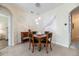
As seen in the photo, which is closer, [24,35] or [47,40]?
[24,35]

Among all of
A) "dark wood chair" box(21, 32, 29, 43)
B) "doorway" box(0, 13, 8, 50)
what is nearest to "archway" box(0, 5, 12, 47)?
"doorway" box(0, 13, 8, 50)

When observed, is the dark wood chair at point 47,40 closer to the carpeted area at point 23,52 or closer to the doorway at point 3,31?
the carpeted area at point 23,52

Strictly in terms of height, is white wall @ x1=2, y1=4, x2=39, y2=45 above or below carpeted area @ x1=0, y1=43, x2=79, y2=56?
above

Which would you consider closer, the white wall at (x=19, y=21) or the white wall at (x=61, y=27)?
the white wall at (x=19, y=21)

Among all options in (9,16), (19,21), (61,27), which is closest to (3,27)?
(9,16)

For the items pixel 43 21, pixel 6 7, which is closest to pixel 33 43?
pixel 43 21

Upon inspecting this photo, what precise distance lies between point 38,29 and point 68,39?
4.55ft

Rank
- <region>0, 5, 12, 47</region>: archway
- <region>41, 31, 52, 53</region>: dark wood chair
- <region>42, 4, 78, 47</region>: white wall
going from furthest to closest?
<region>42, 4, 78, 47</region>: white wall
<region>41, 31, 52, 53</region>: dark wood chair
<region>0, 5, 12, 47</region>: archway

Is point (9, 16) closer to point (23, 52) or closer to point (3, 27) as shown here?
point (3, 27)

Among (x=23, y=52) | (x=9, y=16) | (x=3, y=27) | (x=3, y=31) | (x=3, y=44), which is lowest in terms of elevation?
(x=23, y=52)

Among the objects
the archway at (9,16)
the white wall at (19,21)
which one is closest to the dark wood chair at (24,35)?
the white wall at (19,21)

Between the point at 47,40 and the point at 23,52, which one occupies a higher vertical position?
the point at 47,40

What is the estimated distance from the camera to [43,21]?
2893 millimetres

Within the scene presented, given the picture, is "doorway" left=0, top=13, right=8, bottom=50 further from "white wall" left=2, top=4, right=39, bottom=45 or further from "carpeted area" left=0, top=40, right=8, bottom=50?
"white wall" left=2, top=4, right=39, bottom=45
